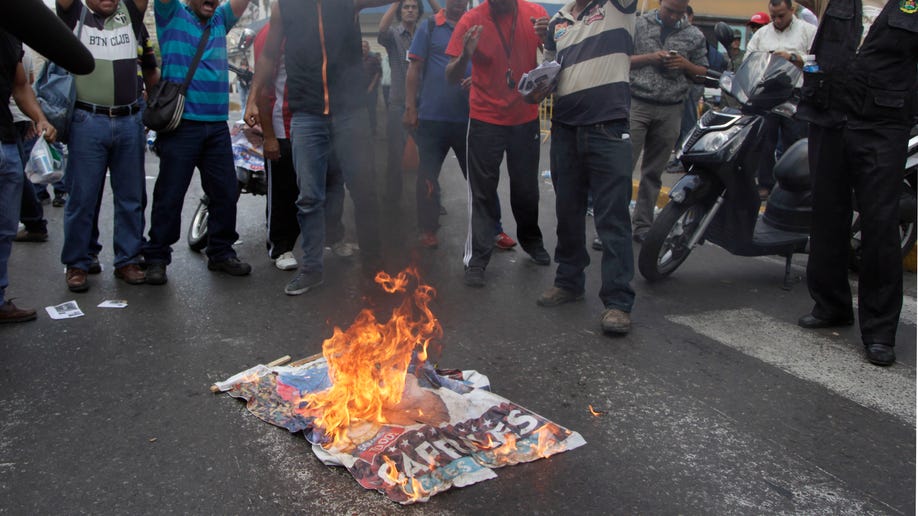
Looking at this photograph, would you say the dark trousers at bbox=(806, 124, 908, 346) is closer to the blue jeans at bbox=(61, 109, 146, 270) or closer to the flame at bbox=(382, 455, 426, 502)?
the flame at bbox=(382, 455, 426, 502)

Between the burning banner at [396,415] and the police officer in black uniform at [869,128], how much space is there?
209cm

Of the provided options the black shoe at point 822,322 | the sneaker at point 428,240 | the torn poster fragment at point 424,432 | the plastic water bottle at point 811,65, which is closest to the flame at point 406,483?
the torn poster fragment at point 424,432

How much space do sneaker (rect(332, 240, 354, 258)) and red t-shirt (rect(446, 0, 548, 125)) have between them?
153 cm

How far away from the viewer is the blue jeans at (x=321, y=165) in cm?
519

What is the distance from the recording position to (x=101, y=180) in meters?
5.22

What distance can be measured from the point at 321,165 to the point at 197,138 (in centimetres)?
89

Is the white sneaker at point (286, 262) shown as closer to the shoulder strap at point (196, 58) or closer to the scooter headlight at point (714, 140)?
the shoulder strap at point (196, 58)

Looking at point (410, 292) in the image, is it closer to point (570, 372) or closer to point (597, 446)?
point (570, 372)

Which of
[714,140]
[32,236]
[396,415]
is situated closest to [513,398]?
[396,415]

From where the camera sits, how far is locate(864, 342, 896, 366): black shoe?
4.05 metres

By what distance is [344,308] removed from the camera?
15.9 ft

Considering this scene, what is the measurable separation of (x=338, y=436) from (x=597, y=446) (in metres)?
1.04

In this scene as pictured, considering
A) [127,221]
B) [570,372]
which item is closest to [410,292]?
[570,372]

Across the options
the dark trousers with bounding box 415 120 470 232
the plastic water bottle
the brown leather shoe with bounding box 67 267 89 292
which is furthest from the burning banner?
the dark trousers with bounding box 415 120 470 232
